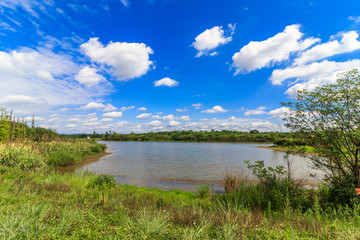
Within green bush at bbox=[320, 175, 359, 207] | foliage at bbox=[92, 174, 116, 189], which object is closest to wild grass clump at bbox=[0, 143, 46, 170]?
foliage at bbox=[92, 174, 116, 189]

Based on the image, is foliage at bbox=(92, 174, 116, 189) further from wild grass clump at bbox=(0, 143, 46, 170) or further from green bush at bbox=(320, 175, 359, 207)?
green bush at bbox=(320, 175, 359, 207)

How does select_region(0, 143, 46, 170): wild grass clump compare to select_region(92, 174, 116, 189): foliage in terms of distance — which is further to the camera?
select_region(0, 143, 46, 170): wild grass clump

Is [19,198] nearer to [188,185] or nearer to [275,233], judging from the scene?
[275,233]

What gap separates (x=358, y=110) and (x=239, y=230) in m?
6.87

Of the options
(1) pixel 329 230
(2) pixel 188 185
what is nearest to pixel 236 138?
(2) pixel 188 185

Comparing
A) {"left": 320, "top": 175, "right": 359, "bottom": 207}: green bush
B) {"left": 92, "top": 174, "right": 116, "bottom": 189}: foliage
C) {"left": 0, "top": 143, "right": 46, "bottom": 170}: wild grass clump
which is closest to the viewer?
{"left": 320, "top": 175, "right": 359, "bottom": 207}: green bush

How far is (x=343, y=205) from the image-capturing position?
6383mm

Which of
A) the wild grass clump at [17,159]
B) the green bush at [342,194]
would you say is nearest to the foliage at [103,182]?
the wild grass clump at [17,159]

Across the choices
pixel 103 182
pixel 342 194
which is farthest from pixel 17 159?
pixel 342 194

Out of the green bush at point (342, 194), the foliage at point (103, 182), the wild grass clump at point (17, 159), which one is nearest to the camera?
the green bush at point (342, 194)

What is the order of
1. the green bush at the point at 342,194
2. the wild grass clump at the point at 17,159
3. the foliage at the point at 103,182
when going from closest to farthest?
1. the green bush at the point at 342,194
2. the foliage at the point at 103,182
3. the wild grass clump at the point at 17,159

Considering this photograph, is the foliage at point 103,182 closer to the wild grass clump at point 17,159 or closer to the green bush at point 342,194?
the wild grass clump at point 17,159

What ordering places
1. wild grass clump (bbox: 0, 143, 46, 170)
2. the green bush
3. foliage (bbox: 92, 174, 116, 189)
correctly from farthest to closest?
wild grass clump (bbox: 0, 143, 46, 170) < foliage (bbox: 92, 174, 116, 189) < the green bush

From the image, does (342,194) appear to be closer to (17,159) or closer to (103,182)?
(103,182)
